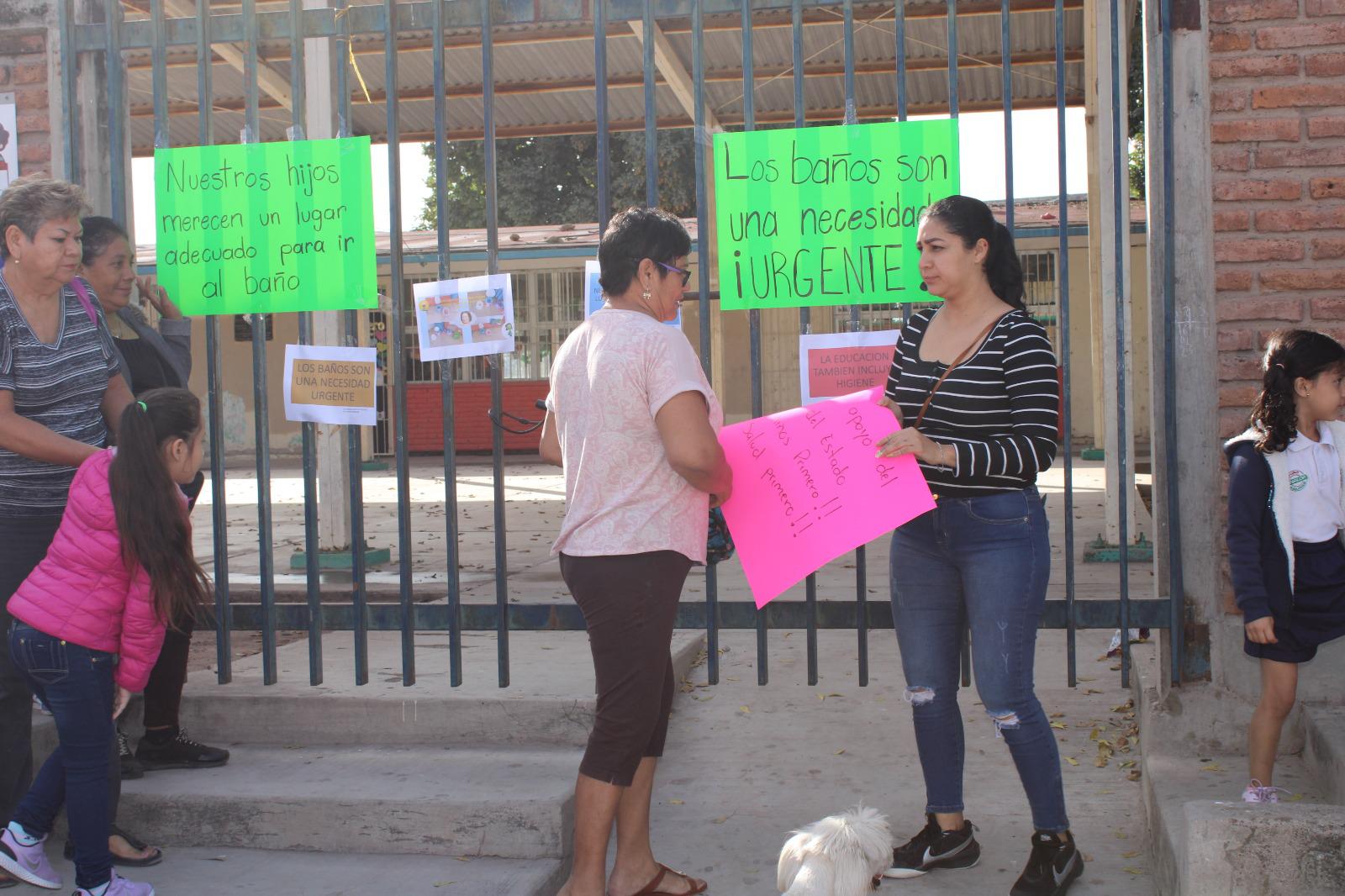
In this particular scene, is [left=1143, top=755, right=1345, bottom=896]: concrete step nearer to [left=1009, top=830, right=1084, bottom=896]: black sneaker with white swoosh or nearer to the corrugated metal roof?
[left=1009, top=830, right=1084, bottom=896]: black sneaker with white swoosh

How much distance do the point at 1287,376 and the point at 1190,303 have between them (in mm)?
463

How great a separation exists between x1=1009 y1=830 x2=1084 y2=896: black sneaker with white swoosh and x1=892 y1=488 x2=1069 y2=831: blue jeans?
39 mm

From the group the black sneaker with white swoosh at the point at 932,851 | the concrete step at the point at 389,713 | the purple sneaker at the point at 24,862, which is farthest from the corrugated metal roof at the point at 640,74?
the purple sneaker at the point at 24,862

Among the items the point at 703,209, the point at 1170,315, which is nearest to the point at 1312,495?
the point at 1170,315

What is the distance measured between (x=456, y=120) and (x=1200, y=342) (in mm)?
10548

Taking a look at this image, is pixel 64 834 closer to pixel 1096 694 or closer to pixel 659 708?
pixel 659 708

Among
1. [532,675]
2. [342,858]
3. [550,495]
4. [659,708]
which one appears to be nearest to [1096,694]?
[532,675]

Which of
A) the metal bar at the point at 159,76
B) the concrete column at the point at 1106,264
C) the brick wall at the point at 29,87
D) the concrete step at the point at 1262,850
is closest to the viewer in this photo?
the concrete step at the point at 1262,850

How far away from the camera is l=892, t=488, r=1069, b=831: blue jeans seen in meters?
3.17

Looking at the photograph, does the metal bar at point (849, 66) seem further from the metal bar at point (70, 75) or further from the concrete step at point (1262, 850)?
the metal bar at point (70, 75)

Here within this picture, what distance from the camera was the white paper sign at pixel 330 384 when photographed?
394 centimetres

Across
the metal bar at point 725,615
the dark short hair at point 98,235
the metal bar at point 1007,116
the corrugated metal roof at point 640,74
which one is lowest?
the metal bar at point 725,615

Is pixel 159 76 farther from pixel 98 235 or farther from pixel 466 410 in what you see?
pixel 466 410

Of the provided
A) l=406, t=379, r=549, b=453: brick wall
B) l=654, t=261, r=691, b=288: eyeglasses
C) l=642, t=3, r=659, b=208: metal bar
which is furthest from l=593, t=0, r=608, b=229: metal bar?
l=406, t=379, r=549, b=453: brick wall
